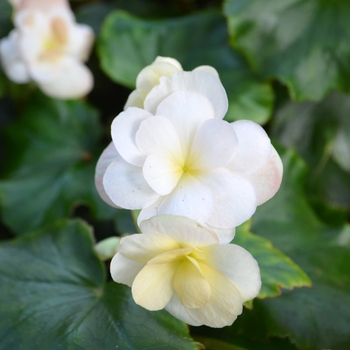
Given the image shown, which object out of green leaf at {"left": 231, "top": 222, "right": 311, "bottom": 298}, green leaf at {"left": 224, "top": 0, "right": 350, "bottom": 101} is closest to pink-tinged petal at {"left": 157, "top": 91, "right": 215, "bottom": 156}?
green leaf at {"left": 231, "top": 222, "right": 311, "bottom": 298}

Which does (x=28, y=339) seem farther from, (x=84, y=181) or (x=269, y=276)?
(x=84, y=181)

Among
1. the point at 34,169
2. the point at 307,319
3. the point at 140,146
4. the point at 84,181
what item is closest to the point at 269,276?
the point at 307,319

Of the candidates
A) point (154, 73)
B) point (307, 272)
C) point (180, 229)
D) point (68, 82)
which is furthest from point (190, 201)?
point (68, 82)

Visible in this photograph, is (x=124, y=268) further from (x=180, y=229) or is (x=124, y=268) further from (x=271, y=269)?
(x=271, y=269)

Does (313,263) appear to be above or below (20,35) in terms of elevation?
below

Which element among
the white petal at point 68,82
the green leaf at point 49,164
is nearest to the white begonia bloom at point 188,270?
the green leaf at point 49,164

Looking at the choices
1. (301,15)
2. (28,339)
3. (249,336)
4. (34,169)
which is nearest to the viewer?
(28,339)
